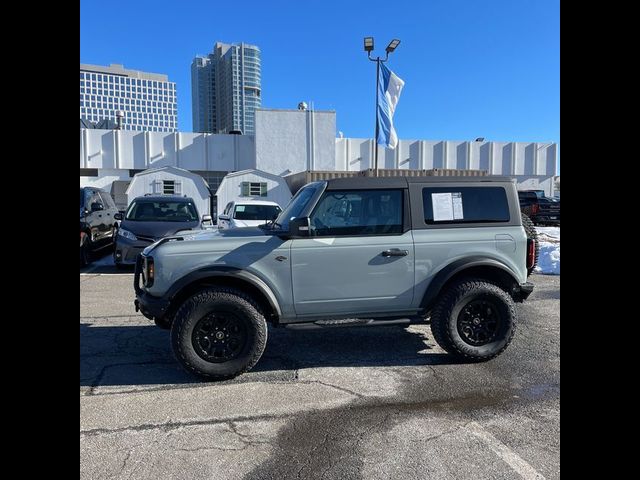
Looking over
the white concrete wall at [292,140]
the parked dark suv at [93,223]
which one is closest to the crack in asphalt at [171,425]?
the parked dark suv at [93,223]

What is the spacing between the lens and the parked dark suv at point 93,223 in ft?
33.7

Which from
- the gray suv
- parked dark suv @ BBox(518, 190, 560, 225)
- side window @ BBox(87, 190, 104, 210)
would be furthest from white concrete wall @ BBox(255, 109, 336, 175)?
the gray suv

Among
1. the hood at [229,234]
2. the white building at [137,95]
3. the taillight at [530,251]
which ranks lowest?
the taillight at [530,251]

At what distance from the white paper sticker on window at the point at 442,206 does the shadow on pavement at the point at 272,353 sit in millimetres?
1468

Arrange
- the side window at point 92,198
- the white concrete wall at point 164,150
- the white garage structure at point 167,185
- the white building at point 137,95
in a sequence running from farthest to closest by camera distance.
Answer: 1. the white building at point 137,95
2. the white concrete wall at point 164,150
3. the white garage structure at point 167,185
4. the side window at point 92,198

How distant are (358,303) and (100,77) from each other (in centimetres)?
10465

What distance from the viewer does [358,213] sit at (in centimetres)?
447

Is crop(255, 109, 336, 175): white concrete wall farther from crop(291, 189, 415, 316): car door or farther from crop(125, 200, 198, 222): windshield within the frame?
crop(291, 189, 415, 316): car door

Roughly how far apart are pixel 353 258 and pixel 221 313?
133cm

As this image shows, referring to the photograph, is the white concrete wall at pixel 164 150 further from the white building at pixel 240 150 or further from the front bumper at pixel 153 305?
the front bumper at pixel 153 305

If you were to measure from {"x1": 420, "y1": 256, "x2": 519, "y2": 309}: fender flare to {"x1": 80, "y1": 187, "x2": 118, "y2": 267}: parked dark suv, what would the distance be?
8.17m

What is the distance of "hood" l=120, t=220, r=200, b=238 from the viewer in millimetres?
9336
